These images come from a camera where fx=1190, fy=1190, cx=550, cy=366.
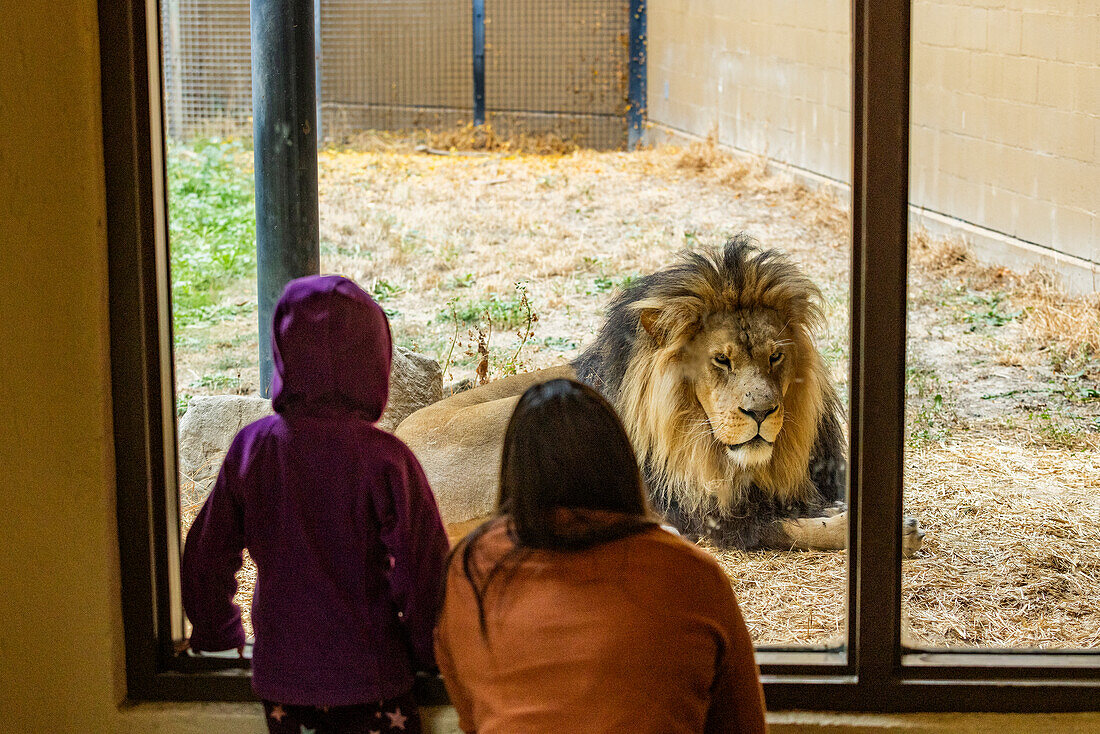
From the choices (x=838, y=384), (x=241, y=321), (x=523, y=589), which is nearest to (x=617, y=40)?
(x=241, y=321)

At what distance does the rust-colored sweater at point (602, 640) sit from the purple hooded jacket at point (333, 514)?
265 millimetres

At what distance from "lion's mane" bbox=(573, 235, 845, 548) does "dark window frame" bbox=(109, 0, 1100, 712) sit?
112 centimetres

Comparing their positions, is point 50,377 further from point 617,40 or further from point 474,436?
point 617,40

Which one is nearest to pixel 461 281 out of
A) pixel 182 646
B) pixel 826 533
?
pixel 826 533

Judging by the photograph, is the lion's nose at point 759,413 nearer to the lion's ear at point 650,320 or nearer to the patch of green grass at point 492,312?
the lion's ear at point 650,320

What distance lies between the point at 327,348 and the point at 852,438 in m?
0.94

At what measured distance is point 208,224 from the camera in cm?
541

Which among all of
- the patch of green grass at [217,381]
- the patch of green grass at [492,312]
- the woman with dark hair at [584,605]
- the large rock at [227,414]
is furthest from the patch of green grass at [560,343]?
the woman with dark hair at [584,605]

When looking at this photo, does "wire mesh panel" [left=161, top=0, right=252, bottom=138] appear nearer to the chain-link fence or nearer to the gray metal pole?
the chain-link fence

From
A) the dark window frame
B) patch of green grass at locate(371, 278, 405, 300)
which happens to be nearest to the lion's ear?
the dark window frame

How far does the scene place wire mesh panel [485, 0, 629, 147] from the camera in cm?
952

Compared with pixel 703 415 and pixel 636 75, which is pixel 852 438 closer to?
pixel 703 415

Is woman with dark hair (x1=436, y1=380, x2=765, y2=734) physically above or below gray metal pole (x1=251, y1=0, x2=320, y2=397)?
below

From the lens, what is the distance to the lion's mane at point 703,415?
10.6ft
